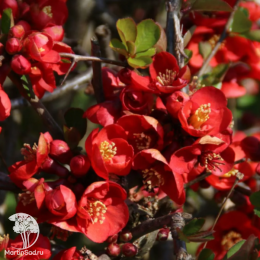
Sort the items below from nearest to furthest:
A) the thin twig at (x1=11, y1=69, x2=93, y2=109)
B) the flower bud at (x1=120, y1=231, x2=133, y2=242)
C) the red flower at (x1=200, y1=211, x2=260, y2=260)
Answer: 1. the flower bud at (x1=120, y1=231, x2=133, y2=242)
2. the red flower at (x1=200, y1=211, x2=260, y2=260)
3. the thin twig at (x1=11, y1=69, x2=93, y2=109)

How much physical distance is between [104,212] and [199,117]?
0.30 metres

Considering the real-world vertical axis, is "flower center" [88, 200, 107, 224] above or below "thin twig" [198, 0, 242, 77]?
below

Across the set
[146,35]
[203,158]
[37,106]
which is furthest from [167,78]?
[37,106]

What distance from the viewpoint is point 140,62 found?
98 centimetres

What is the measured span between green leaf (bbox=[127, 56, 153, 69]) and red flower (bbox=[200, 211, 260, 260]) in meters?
0.55

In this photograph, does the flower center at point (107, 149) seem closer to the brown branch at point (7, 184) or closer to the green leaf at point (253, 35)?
the brown branch at point (7, 184)

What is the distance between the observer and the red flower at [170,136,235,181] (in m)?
0.91

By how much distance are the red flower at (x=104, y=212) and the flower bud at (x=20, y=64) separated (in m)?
0.31

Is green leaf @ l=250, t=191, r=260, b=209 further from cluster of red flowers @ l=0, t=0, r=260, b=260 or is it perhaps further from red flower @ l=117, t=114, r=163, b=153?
red flower @ l=117, t=114, r=163, b=153

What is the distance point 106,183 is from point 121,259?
217mm

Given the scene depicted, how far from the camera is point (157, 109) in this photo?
0.99 m

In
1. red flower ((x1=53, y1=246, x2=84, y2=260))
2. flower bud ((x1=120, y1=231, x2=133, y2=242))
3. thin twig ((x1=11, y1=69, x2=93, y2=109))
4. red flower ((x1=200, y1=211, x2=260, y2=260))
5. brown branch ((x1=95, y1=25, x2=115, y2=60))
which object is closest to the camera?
red flower ((x1=53, y1=246, x2=84, y2=260))

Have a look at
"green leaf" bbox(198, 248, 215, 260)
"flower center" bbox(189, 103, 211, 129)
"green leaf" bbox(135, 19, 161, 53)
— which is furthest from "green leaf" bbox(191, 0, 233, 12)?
"green leaf" bbox(198, 248, 215, 260)

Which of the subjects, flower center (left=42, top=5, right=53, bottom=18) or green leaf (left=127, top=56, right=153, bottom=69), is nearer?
green leaf (left=127, top=56, right=153, bottom=69)
